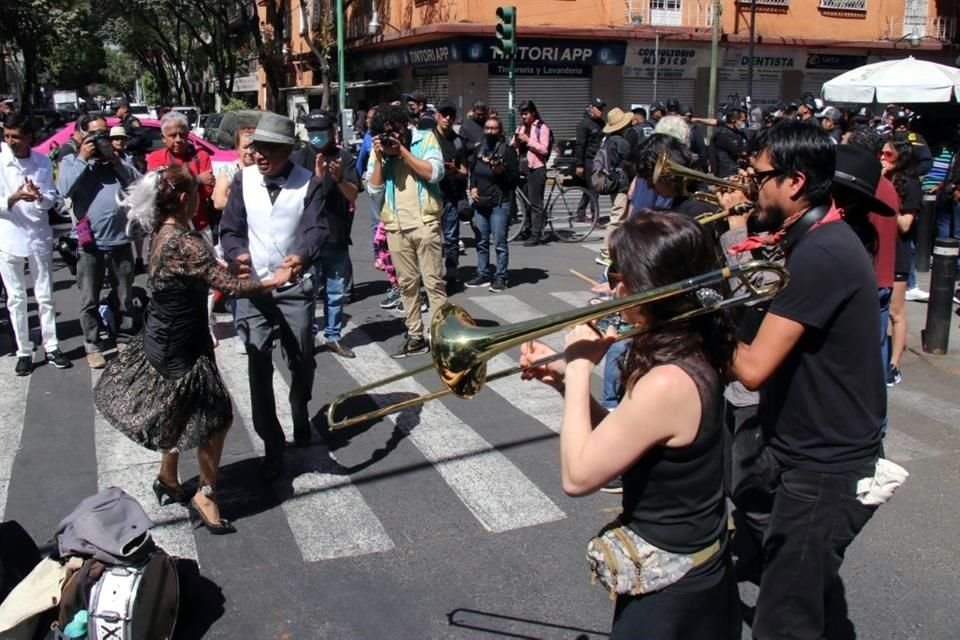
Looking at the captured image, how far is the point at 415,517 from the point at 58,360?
3806 millimetres

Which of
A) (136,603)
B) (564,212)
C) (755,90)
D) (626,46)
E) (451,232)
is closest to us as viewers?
(136,603)

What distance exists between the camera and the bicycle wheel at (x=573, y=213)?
12766 millimetres

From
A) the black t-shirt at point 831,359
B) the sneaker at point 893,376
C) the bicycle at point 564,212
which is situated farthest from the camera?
the bicycle at point 564,212

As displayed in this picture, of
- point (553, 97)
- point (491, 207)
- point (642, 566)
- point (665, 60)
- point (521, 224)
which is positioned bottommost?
point (521, 224)

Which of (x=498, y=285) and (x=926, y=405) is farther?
(x=498, y=285)

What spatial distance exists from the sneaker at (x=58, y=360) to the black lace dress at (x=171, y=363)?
10.1ft

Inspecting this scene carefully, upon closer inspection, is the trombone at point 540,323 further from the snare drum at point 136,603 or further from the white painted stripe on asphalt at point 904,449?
the white painted stripe on asphalt at point 904,449

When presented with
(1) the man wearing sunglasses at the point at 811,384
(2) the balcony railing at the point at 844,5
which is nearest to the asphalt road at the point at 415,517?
(1) the man wearing sunglasses at the point at 811,384

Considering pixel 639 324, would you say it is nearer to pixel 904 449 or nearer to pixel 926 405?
pixel 904 449

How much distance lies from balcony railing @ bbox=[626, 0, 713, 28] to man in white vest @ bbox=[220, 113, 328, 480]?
2468 centimetres

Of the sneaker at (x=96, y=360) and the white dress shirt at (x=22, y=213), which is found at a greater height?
the white dress shirt at (x=22, y=213)

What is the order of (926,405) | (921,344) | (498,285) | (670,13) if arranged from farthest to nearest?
(670,13)
(498,285)
(921,344)
(926,405)

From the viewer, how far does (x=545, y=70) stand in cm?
2750

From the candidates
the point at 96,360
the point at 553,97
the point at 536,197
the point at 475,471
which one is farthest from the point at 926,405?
the point at 553,97
